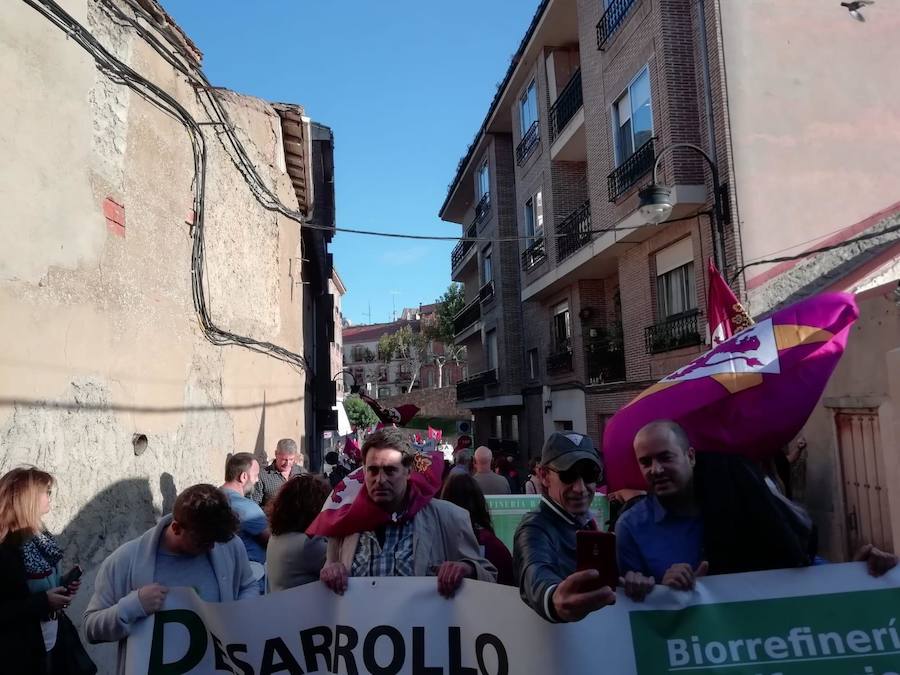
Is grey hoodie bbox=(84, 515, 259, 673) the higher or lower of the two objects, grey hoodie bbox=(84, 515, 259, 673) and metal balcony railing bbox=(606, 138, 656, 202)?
the lower

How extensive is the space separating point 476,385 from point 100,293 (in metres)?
23.6

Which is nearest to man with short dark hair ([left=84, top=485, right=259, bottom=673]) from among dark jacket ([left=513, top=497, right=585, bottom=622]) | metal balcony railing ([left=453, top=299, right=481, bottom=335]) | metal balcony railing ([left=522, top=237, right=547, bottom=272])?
dark jacket ([left=513, top=497, right=585, bottom=622])

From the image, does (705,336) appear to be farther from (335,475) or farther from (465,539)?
(465,539)

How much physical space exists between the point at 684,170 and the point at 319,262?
28.5ft

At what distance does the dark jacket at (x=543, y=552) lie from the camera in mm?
2410

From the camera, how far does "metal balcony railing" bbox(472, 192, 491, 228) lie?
26.8 metres

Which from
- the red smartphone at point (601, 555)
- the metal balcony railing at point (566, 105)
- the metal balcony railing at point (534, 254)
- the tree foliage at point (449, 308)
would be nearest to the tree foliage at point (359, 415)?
the tree foliage at point (449, 308)

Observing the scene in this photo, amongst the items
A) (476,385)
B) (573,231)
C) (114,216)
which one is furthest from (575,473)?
(476,385)

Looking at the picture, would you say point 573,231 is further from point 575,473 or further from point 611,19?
point 575,473

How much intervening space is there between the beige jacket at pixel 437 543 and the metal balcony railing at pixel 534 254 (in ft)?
53.5

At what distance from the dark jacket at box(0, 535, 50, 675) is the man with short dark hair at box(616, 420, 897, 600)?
8.50 ft

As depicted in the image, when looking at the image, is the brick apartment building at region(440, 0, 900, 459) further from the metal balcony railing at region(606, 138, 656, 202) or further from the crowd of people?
the crowd of people

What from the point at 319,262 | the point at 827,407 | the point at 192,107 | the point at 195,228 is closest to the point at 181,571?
the point at 195,228

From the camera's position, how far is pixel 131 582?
3148 millimetres
